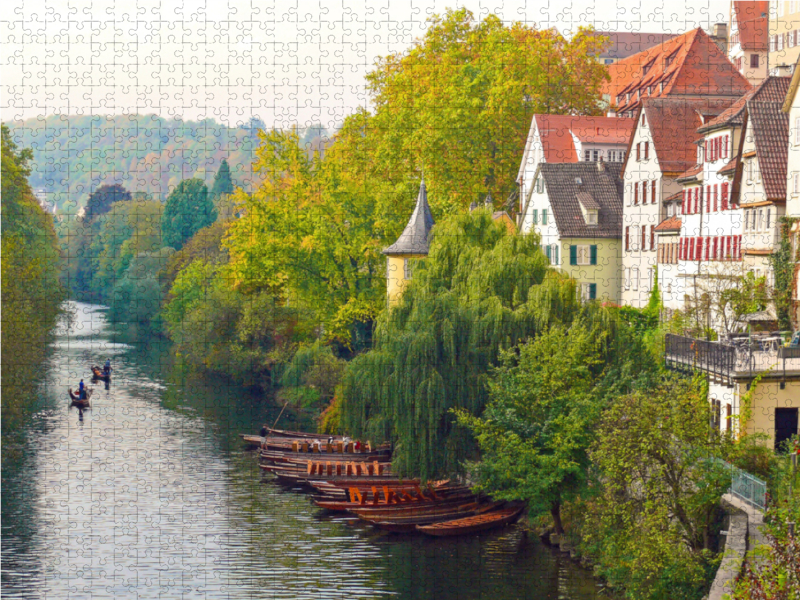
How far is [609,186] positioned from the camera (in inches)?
1554

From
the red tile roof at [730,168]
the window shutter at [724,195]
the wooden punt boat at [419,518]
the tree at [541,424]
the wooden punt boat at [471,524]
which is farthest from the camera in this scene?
the window shutter at [724,195]

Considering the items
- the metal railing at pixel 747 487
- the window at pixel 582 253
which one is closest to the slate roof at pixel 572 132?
the window at pixel 582 253

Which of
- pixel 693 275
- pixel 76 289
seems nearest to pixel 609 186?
pixel 693 275

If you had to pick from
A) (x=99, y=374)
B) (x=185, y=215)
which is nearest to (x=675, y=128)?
(x=99, y=374)

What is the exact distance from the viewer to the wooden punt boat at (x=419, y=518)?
2473 cm

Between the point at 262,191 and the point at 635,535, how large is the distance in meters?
28.1

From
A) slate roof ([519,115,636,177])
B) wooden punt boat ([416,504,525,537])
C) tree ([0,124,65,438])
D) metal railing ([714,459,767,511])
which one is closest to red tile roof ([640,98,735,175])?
slate roof ([519,115,636,177])

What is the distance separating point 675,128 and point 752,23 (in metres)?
32.7

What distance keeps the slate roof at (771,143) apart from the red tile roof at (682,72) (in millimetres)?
10121

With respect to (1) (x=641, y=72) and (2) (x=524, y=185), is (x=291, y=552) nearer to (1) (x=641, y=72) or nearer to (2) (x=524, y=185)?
(2) (x=524, y=185)

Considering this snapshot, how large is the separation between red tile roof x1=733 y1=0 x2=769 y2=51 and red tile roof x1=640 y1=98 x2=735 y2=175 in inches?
1186

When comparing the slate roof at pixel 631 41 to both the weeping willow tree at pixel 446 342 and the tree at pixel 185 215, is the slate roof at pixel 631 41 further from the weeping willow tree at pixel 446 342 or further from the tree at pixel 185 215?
the tree at pixel 185 215

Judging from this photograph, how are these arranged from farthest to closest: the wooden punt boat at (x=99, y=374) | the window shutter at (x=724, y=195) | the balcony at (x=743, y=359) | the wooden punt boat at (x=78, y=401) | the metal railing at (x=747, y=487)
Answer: the wooden punt boat at (x=99, y=374) → the wooden punt boat at (x=78, y=401) → the window shutter at (x=724, y=195) → the balcony at (x=743, y=359) → the metal railing at (x=747, y=487)

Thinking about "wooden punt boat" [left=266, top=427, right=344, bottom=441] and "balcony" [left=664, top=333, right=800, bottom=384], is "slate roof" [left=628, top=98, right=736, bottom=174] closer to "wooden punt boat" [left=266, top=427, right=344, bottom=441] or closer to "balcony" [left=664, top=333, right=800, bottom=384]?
"balcony" [left=664, top=333, right=800, bottom=384]
